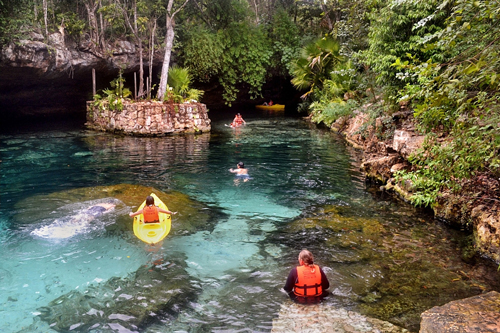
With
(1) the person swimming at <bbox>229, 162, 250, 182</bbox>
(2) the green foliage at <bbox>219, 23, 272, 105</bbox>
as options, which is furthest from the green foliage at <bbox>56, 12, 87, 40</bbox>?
(1) the person swimming at <bbox>229, 162, 250, 182</bbox>

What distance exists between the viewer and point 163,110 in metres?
20.9

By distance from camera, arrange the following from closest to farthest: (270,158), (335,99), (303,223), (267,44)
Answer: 1. (303,223)
2. (270,158)
3. (335,99)
4. (267,44)

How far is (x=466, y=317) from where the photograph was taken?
4734 mm

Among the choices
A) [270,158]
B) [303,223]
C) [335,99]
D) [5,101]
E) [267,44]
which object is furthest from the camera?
[267,44]

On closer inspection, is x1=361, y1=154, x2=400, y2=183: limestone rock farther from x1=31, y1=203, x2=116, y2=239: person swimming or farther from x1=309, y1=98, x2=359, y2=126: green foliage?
x1=31, y1=203, x2=116, y2=239: person swimming

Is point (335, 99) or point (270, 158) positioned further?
point (335, 99)

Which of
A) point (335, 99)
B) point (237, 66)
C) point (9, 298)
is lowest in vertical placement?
point (9, 298)

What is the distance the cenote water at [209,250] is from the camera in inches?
219

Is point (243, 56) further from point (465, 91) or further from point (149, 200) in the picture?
point (465, 91)

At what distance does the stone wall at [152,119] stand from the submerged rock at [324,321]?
1685 cm

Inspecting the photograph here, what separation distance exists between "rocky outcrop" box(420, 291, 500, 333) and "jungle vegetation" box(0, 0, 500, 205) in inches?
86.9

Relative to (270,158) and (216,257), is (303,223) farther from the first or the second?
(270,158)

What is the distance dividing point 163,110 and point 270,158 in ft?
26.6

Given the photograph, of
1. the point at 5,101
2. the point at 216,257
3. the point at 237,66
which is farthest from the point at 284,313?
the point at 5,101
